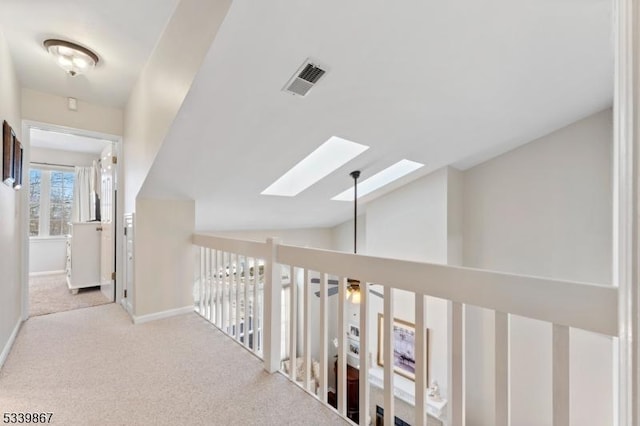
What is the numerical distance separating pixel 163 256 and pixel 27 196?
4.79 ft

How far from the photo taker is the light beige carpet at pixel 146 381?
1636 millimetres

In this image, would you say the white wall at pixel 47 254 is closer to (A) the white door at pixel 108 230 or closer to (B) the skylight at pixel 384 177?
(A) the white door at pixel 108 230

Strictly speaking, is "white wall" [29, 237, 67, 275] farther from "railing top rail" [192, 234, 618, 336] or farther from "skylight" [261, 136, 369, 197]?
"railing top rail" [192, 234, 618, 336]

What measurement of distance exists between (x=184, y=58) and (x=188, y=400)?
215cm

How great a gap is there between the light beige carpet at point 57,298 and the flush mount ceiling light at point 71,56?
256 centimetres

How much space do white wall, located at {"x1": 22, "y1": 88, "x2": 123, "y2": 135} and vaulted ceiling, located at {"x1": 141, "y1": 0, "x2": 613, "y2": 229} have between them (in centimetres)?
126

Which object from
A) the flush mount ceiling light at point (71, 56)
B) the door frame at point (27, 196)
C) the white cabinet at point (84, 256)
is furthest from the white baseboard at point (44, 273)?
the flush mount ceiling light at point (71, 56)

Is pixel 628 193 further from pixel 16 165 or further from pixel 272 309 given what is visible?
pixel 16 165

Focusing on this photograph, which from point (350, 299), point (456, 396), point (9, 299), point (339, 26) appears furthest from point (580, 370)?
point (9, 299)

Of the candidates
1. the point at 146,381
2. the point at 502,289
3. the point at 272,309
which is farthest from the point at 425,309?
the point at 146,381

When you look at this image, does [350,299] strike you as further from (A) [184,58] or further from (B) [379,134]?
(A) [184,58]

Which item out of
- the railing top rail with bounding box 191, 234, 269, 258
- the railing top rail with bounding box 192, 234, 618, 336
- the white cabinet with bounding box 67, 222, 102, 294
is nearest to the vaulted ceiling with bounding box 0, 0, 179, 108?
the railing top rail with bounding box 191, 234, 269, 258

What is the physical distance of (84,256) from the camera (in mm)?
4125

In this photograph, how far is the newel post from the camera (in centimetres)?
208
